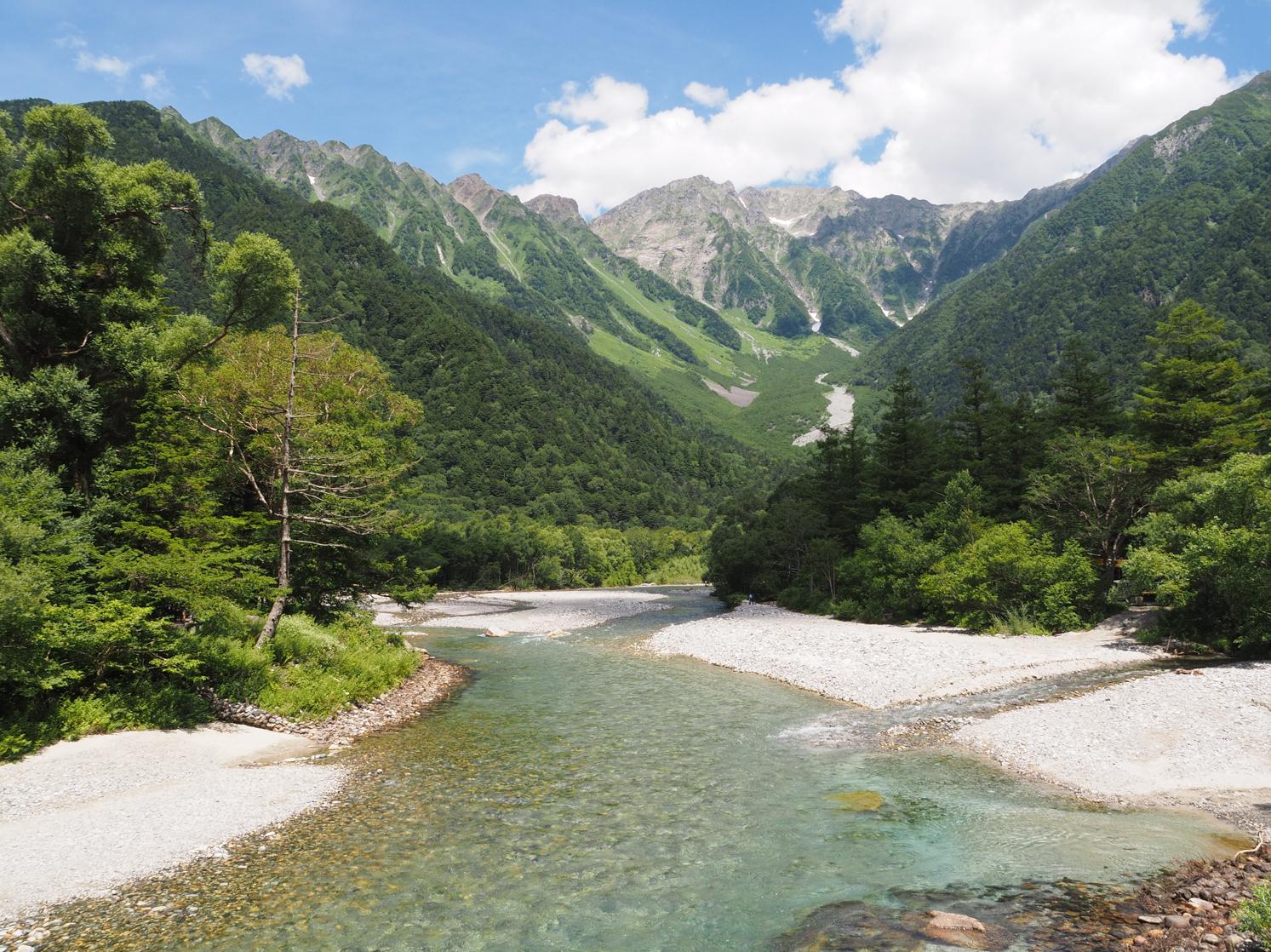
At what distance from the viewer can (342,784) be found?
16094 millimetres

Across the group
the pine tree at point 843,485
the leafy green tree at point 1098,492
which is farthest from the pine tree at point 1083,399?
the pine tree at point 843,485

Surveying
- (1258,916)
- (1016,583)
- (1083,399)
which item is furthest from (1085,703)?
(1083,399)

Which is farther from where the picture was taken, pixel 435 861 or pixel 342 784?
pixel 342 784

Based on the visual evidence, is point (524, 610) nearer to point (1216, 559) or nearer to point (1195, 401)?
point (1195, 401)

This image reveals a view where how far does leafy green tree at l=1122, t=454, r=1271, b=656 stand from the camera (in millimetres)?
25797

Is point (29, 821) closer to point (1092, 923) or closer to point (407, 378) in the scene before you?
point (1092, 923)

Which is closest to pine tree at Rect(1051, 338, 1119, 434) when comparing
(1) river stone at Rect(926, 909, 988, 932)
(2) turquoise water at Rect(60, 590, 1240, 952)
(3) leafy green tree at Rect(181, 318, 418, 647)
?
(2) turquoise water at Rect(60, 590, 1240, 952)

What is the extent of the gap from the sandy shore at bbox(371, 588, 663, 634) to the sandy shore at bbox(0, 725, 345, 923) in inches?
1316

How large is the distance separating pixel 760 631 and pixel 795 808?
3135cm

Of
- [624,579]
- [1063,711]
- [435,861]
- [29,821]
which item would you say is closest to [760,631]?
[1063,711]

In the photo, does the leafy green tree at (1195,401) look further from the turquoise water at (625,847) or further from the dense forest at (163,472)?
the dense forest at (163,472)

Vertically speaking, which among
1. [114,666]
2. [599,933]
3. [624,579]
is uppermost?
[114,666]

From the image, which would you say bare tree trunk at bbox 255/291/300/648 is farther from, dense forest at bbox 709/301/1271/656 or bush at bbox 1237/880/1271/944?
dense forest at bbox 709/301/1271/656

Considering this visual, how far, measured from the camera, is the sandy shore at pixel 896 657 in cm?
2722
